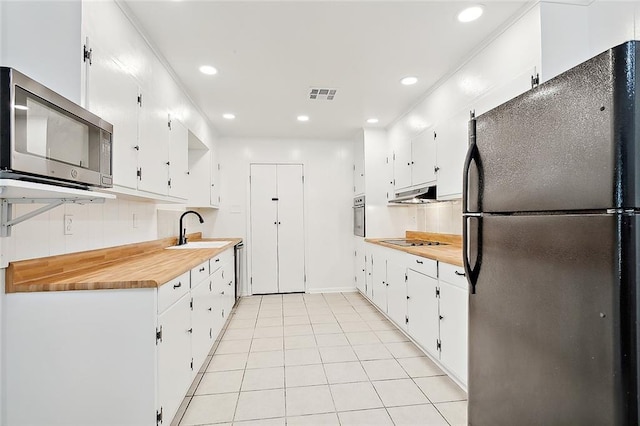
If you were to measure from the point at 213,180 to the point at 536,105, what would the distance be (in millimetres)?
3970

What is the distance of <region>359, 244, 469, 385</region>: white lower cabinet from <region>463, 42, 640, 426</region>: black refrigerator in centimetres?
69

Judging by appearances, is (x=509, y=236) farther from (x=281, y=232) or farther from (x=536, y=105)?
(x=281, y=232)

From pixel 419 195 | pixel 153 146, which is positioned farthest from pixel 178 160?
pixel 419 195

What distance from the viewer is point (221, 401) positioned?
200cm

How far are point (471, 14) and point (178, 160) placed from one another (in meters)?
2.53

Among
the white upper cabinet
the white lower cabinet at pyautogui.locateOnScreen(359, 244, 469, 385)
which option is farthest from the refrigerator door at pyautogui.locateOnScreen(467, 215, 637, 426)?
the white upper cabinet

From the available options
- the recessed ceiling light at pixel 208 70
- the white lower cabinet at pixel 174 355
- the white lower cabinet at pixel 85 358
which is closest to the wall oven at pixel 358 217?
the recessed ceiling light at pixel 208 70

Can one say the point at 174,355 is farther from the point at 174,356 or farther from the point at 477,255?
the point at 477,255

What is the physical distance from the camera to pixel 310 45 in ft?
7.37

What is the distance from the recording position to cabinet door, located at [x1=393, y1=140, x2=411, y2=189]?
352cm

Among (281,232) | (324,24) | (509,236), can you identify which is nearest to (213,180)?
(281,232)

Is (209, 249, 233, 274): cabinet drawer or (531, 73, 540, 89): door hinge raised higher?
(531, 73, 540, 89): door hinge

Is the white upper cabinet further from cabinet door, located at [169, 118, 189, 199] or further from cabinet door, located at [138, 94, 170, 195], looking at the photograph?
cabinet door, located at [138, 94, 170, 195]

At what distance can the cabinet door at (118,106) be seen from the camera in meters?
1.55
